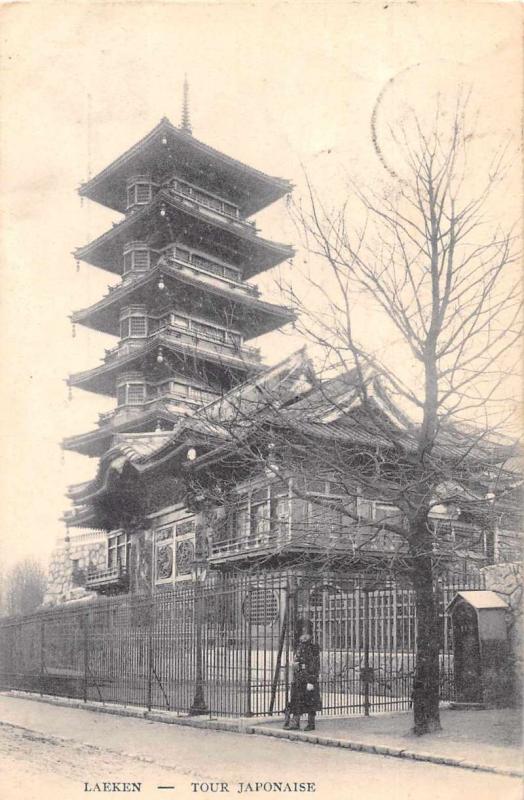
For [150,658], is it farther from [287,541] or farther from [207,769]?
[207,769]

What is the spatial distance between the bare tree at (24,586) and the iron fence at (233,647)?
6169cm

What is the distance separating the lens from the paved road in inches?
298

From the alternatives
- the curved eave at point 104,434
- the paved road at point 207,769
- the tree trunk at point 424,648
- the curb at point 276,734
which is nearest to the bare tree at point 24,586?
the curved eave at point 104,434

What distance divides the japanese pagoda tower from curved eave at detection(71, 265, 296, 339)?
53mm

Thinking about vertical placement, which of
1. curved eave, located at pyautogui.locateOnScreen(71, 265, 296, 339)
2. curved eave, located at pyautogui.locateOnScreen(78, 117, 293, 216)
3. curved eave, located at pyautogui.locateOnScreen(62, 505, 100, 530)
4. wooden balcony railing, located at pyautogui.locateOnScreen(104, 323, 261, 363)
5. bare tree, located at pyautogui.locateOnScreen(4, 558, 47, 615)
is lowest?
bare tree, located at pyautogui.locateOnScreen(4, 558, 47, 615)

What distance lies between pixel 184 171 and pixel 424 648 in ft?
92.2

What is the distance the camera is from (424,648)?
1059 cm

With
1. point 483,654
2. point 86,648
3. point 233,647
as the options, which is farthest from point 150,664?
point 483,654

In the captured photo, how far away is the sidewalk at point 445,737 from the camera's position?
8.63m

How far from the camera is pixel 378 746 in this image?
9539mm

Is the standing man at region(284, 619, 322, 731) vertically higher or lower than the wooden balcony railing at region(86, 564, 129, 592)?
lower

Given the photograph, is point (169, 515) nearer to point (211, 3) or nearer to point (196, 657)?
point (196, 657)

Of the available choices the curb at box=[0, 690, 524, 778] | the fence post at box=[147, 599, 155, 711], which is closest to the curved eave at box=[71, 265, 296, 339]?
the fence post at box=[147, 599, 155, 711]

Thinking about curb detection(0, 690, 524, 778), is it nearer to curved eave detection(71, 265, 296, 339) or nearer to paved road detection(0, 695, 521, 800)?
paved road detection(0, 695, 521, 800)
